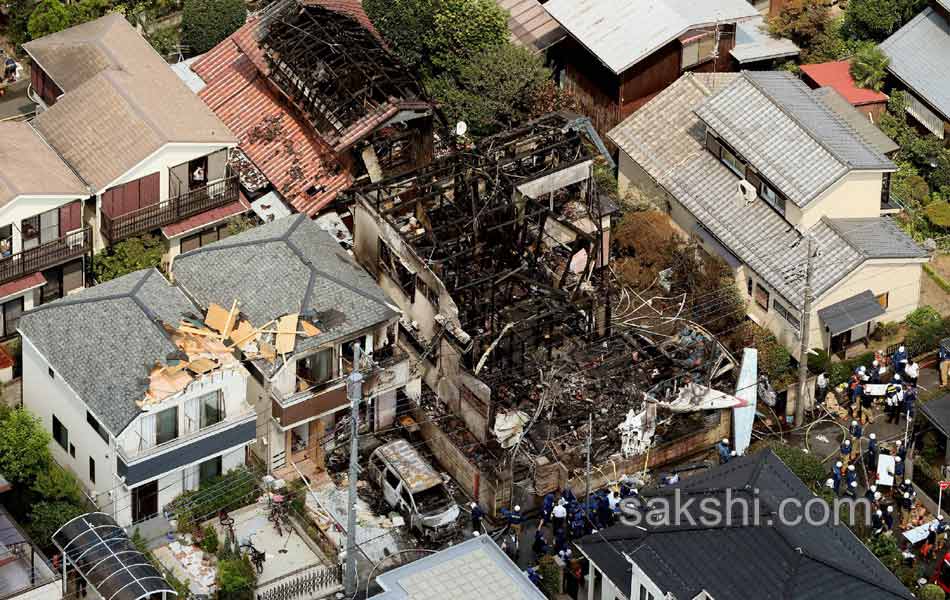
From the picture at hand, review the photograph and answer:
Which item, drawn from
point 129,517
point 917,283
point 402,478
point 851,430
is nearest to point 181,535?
point 129,517

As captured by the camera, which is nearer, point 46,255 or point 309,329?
point 309,329

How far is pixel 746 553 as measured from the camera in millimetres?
64188

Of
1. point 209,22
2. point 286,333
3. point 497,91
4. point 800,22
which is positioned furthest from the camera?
point 800,22

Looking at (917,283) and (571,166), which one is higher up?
(571,166)

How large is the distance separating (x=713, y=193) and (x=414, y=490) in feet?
64.9

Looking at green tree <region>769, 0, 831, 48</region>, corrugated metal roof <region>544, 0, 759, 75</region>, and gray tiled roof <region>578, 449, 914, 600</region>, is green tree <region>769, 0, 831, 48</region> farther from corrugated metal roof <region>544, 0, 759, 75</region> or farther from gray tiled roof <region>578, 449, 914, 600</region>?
gray tiled roof <region>578, 449, 914, 600</region>

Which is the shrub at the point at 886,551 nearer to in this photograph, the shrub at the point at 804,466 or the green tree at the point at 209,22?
the shrub at the point at 804,466

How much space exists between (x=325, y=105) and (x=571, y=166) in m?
10.6

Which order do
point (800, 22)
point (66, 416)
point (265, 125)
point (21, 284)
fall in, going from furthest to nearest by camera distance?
point (800, 22), point (265, 125), point (21, 284), point (66, 416)

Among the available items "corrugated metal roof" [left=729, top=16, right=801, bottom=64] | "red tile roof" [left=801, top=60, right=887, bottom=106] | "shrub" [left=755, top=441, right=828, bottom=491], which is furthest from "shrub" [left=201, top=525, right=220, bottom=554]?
"red tile roof" [left=801, top=60, right=887, bottom=106]

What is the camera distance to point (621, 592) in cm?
6631

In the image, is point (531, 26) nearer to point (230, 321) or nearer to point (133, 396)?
point (230, 321)

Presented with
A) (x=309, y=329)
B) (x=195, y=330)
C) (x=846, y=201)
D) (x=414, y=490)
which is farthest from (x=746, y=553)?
(x=195, y=330)

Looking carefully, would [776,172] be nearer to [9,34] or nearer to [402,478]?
[402,478]
